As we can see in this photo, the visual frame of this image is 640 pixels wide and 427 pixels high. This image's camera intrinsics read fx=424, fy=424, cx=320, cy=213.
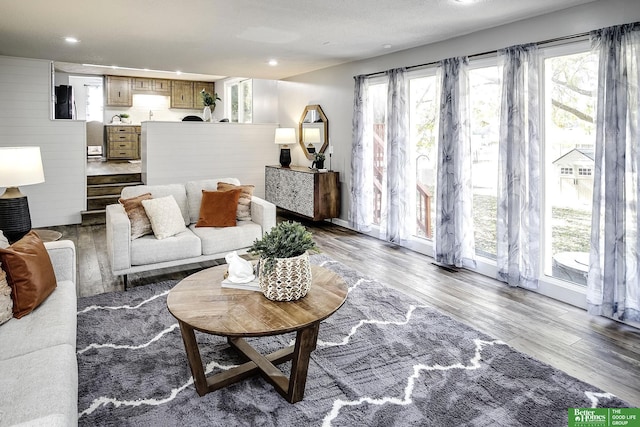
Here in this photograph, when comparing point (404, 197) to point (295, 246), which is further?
point (404, 197)

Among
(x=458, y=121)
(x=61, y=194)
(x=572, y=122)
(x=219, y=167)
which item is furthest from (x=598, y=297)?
(x=61, y=194)

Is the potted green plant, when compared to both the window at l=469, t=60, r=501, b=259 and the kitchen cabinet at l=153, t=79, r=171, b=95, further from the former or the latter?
the kitchen cabinet at l=153, t=79, r=171, b=95

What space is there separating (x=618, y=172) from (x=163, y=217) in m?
3.84

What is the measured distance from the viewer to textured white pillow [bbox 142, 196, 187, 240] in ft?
13.3

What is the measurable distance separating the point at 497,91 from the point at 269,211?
8.63 feet

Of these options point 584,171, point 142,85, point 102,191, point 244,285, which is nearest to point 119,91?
point 142,85

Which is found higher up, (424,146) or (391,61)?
(391,61)

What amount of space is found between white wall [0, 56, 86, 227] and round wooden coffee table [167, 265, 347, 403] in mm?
5123

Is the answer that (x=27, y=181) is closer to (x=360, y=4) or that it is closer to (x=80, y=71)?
(x=360, y=4)

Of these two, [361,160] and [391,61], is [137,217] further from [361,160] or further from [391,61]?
[391,61]

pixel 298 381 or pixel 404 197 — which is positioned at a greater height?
pixel 404 197

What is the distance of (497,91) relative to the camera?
4234 mm

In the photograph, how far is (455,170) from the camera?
14.9 feet

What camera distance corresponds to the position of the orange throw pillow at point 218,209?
14.6 feet
